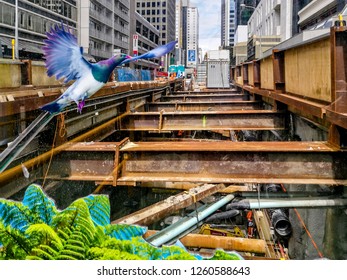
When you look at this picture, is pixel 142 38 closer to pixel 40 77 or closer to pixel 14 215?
pixel 40 77

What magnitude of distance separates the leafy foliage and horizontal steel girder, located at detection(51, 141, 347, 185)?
1.24 m

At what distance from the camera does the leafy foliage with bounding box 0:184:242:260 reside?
8.64 feet

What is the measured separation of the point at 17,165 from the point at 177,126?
474 cm

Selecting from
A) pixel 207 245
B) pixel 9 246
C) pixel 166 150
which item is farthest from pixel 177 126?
pixel 9 246

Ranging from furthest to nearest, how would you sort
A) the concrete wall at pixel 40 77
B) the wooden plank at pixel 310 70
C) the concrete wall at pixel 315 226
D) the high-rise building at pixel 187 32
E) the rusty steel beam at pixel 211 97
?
the rusty steel beam at pixel 211 97
the wooden plank at pixel 310 70
the concrete wall at pixel 315 226
the high-rise building at pixel 187 32
the concrete wall at pixel 40 77

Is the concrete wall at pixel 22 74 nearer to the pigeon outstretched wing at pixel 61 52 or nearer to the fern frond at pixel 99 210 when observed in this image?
the pigeon outstretched wing at pixel 61 52

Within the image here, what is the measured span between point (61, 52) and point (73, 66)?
0.46 feet

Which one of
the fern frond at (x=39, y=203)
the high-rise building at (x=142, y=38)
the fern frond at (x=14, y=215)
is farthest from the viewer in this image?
the high-rise building at (x=142, y=38)

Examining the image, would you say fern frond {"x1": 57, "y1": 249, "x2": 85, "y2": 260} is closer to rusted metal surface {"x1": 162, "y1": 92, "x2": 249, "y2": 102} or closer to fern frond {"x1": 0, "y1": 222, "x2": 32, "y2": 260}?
fern frond {"x1": 0, "y1": 222, "x2": 32, "y2": 260}

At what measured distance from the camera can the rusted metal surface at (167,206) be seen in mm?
3248

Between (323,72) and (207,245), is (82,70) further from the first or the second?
(323,72)

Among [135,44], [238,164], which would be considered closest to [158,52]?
[135,44]

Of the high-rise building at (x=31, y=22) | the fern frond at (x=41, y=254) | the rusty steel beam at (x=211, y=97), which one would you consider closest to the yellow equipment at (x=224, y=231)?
the fern frond at (x=41, y=254)
